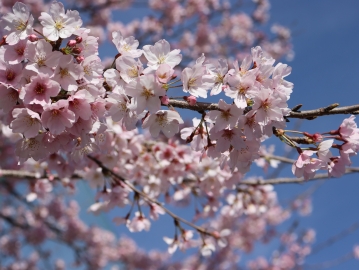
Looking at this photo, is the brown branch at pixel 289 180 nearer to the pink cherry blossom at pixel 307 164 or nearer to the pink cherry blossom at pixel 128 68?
the pink cherry blossom at pixel 307 164

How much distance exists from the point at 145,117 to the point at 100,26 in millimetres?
7646

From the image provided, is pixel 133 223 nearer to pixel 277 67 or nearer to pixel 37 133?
pixel 37 133

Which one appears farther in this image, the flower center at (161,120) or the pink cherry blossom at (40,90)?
the flower center at (161,120)

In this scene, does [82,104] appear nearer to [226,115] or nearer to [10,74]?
[10,74]

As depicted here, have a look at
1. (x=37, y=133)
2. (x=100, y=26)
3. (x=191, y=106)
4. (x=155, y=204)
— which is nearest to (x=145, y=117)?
(x=191, y=106)

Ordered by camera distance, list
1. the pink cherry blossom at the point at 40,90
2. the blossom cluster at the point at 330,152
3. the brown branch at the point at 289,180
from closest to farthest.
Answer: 1. the pink cherry blossom at the point at 40,90
2. the blossom cluster at the point at 330,152
3. the brown branch at the point at 289,180

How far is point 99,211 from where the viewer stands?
3086 millimetres

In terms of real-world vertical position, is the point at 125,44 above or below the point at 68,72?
above

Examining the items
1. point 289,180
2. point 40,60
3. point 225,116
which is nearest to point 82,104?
point 40,60

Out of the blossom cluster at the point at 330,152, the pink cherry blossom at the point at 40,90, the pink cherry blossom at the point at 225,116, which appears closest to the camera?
the pink cherry blossom at the point at 40,90

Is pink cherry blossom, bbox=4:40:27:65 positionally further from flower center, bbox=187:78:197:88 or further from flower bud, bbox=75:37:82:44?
flower center, bbox=187:78:197:88

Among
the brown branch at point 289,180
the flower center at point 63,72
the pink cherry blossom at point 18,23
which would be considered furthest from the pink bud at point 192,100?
the brown branch at point 289,180

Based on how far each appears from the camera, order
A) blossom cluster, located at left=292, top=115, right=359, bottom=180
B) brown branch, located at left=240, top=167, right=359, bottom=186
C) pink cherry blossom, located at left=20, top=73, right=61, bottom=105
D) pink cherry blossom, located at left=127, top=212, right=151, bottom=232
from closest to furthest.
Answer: pink cherry blossom, located at left=20, top=73, right=61, bottom=105 → blossom cluster, located at left=292, top=115, right=359, bottom=180 → brown branch, located at left=240, top=167, right=359, bottom=186 → pink cherry blossom, located at left=127, top=212, right=151, bottom=232

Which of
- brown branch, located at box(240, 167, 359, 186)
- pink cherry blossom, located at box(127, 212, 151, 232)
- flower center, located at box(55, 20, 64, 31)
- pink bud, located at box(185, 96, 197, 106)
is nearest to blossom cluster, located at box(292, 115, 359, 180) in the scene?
pink bud, located at box(185, 96, 197, 106)
